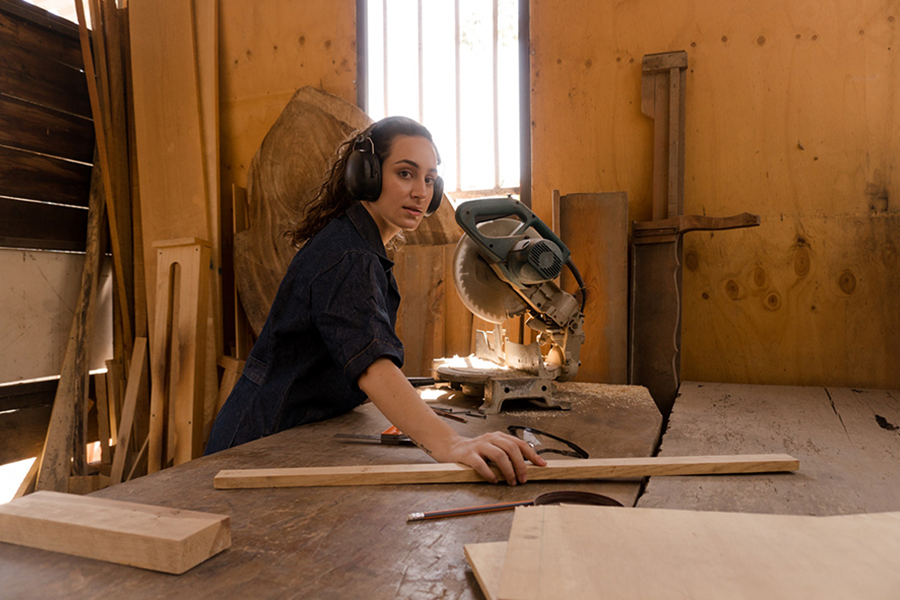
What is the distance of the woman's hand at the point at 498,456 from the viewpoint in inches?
38.6

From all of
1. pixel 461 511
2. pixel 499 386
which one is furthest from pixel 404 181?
pixel 461 511

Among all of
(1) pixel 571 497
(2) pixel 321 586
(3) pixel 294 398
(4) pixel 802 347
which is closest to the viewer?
A: (2) pixel 321 586

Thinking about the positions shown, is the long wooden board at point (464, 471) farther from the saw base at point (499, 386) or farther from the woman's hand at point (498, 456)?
the saw base at point (499, 386)

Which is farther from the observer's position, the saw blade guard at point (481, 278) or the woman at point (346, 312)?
the saw blade guard at point (481, 278)

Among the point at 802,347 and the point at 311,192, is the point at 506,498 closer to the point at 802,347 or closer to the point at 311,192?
the point at 802,347

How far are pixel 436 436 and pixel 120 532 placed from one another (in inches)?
22.4

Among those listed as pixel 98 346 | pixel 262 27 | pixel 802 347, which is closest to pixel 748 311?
pixel 802 347

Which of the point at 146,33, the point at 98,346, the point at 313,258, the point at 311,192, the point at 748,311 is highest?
the point at 146,33

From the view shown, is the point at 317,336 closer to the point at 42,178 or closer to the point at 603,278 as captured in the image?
the point at 603,278

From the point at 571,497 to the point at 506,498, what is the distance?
0.11 meters

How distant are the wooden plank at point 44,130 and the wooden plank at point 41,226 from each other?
32 cm

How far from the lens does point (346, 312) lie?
1263mm

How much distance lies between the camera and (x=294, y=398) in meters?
1.54

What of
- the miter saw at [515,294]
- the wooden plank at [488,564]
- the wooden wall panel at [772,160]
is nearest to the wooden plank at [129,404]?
the miter saw at [515,294]
